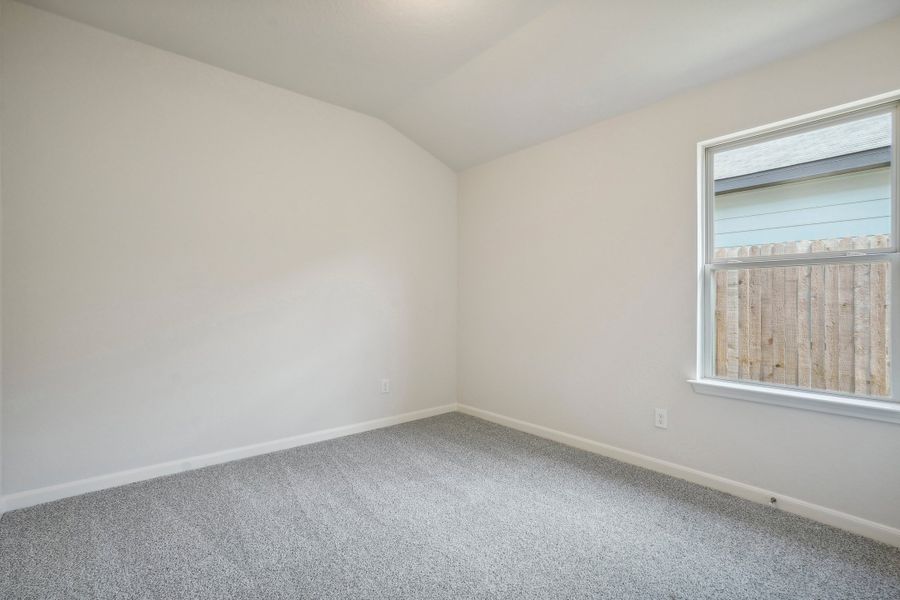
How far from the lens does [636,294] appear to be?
276 cm

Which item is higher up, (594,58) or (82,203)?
(594,58)

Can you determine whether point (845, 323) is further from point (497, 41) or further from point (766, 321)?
point (497, 41)

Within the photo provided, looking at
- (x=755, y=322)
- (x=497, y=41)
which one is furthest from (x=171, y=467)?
(x=755, y=322)

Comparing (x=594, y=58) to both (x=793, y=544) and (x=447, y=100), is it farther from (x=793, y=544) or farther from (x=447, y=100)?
(x=793, y=544)

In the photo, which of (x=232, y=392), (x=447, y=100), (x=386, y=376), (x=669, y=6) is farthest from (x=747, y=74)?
(x=232, y=392)

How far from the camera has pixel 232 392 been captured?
111 inches

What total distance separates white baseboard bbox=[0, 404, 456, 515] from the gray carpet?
0.23 ft

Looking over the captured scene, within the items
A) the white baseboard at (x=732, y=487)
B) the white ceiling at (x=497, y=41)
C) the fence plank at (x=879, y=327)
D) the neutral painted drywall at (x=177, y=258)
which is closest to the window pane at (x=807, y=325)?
the fence plank at (x=879, y=327)

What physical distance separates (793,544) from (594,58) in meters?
2.58

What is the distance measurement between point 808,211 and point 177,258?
11.6 ft

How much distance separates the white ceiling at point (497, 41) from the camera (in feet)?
6.63

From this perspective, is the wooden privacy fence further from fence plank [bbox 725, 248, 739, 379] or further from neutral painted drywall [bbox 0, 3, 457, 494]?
neutral painted drywall [bbox 0, 3, 457, 494]

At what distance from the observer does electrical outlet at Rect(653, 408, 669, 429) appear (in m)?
2.60

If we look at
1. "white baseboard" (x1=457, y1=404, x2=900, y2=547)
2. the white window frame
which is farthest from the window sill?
"white baseboard" (x1=457, y1=404, x2=900, y2=547)
